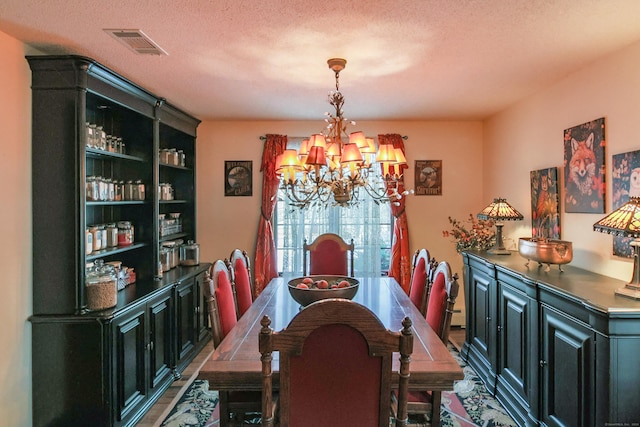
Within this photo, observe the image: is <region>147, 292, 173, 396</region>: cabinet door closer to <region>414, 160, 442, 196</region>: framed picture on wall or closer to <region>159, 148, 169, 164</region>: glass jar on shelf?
<region>159, 148, 169, 164</region>: glass jar on shelf

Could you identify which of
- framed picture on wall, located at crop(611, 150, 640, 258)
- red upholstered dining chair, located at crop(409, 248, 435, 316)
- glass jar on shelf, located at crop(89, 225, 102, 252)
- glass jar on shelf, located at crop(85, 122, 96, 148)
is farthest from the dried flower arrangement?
glass jar on shelf, located at crop(85, 122, 96, 148)

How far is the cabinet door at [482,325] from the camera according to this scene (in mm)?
3277

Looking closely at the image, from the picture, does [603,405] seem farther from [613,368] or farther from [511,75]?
[511,75]

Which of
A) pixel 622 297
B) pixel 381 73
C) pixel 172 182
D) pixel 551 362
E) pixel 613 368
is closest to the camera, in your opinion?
pixel 613 368

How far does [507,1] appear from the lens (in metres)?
1.94

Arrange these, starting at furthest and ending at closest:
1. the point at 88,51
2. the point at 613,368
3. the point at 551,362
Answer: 1. the point at 88,51
2. the point at 551,362
3. the point at 613,368

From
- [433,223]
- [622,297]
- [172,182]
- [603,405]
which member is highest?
[172,182]

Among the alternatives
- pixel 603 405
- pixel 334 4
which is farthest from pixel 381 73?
pixel 603 405

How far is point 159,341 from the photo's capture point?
129 inches

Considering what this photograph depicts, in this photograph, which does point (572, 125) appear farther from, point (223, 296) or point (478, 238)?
point (223, 296)

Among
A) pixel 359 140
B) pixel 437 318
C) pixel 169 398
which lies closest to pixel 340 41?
pixel 359 140

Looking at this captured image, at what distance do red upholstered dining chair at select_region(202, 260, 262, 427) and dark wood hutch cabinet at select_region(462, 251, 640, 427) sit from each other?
1738mm

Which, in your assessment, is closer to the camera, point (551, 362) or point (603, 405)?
point (603, 405)

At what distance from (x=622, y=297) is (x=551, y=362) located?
24.6 inches
